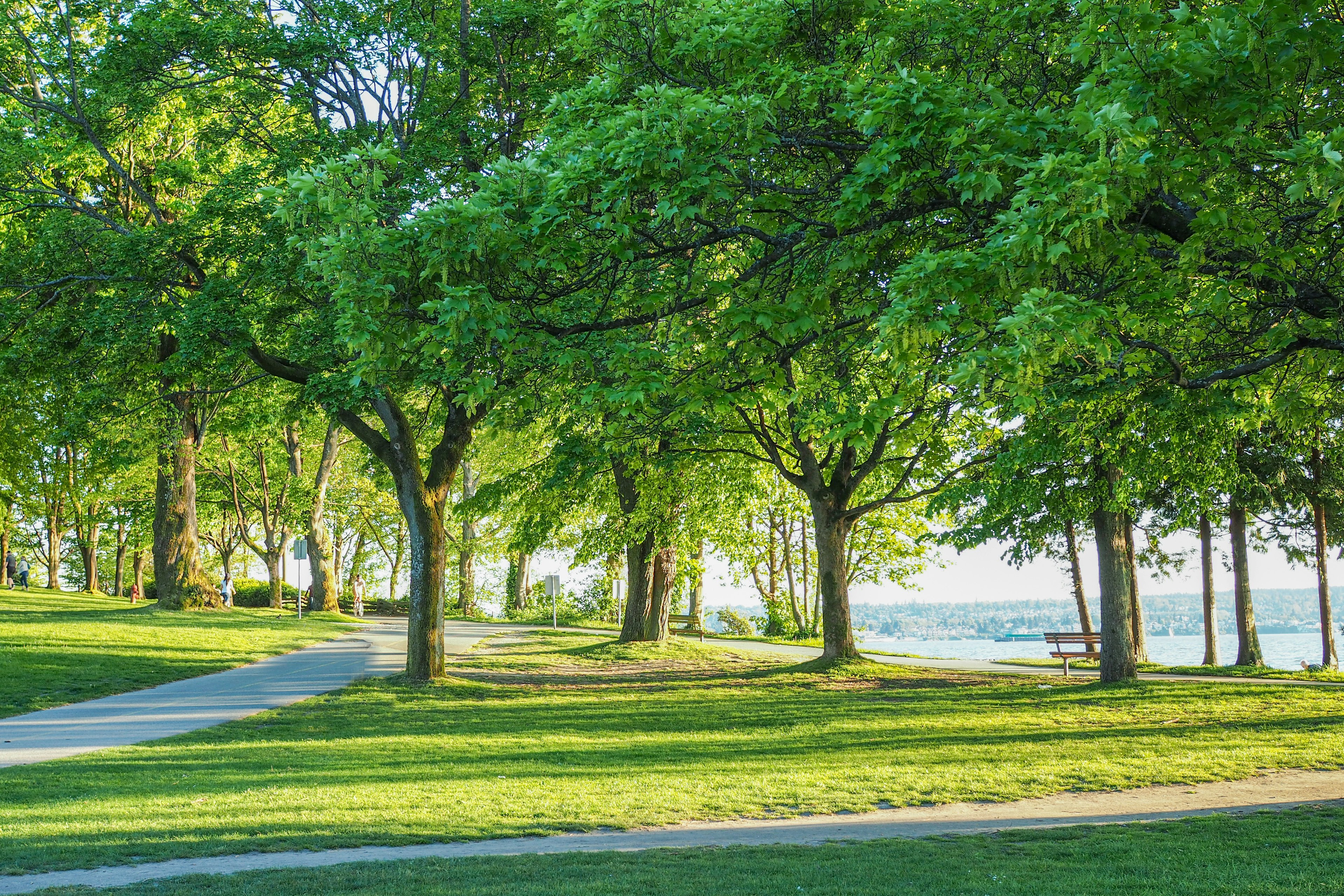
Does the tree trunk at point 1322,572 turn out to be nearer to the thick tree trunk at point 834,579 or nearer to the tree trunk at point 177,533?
the thick tree trunk at point 834,579

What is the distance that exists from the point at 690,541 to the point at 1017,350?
22.0 meters

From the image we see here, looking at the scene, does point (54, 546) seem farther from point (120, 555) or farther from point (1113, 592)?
point (1113, 592)

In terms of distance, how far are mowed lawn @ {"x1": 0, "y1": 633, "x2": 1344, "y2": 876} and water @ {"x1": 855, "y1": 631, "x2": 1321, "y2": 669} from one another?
7941 millimetres

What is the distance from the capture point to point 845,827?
28.0ft

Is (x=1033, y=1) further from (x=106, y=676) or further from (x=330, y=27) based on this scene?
(x=106, y=676)

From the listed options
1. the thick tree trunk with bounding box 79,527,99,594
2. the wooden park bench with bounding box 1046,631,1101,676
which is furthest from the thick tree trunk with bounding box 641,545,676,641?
the thick tree trunk with bounding box 79,527,99,594

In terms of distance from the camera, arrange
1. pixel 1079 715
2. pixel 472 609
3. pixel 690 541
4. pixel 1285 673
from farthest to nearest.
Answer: pixel 472 609 < pixel 690 541 < pixel 1285 673 < pixel 1079 715

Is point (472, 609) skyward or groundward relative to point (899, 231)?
groundward

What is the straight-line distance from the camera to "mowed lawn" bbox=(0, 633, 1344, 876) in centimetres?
823

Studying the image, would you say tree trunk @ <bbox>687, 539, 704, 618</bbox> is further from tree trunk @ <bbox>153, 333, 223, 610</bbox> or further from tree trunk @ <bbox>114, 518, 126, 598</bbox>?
tree trunk @ <bbox>114, 518, 126, 598</bbox>

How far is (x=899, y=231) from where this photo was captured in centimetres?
733

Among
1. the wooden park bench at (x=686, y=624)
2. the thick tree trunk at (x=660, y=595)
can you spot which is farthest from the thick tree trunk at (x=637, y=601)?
the wooden park bench at (x=686, y=624)

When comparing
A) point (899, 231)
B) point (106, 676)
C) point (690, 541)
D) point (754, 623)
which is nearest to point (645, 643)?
point (690, 541)

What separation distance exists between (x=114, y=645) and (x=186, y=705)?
628 cm
